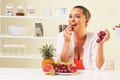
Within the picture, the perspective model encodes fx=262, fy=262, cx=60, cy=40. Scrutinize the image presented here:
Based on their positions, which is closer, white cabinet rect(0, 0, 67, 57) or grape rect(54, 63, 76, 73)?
grape rect(54, 63, 76, 73)

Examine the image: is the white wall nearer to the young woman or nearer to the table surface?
the young woman

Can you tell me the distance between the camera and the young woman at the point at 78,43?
2680 mm

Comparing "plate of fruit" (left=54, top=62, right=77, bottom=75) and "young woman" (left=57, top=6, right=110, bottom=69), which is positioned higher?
"young woman" (left=57, top=6, right=110, bottom=69)

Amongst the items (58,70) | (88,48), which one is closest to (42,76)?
(58,70)

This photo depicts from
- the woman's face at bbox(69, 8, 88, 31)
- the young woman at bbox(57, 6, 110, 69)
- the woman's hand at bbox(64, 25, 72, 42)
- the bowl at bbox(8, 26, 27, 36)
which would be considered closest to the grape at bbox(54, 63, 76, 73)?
the young woman at bbox(57, 6, 110, 69)

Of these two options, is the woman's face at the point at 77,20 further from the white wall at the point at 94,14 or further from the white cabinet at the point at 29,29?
the white cabinet at the point at 29,29

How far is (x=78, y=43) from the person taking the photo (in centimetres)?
280

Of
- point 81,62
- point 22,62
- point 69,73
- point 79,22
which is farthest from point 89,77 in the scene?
point 22,62

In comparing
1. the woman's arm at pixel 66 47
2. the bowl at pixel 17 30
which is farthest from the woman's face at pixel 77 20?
the bowl at pixel 17 30

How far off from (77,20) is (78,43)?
25 cm

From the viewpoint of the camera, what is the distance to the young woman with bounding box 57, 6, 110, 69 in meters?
2.68

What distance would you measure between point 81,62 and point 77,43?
0.22 metres

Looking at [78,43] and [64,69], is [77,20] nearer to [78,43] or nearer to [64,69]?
[78,43]

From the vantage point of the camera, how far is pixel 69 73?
1.98 m
